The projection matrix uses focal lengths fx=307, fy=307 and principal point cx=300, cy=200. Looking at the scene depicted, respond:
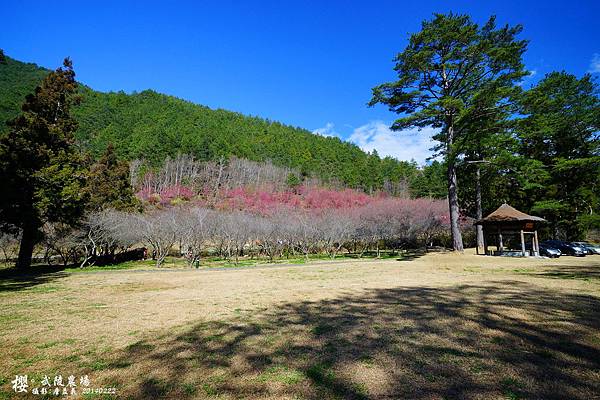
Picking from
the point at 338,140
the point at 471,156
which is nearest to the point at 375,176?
the point at 338,140

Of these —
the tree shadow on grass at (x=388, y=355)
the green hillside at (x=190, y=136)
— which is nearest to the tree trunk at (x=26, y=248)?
the tree shadow on grass at (x=388, y=355)

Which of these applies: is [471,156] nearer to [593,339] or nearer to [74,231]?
[593,339]

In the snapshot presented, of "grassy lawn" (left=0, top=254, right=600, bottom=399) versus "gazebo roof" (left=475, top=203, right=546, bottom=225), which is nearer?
"grassy lawn" (left=0, top=254, right=600, bottom=399)

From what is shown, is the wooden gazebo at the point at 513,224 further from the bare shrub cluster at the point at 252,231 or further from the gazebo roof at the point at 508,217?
Answer: the bare shrub cluster at the point at 252,231

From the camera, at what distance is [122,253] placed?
29000 mm

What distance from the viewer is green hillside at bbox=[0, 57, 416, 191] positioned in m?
67.1

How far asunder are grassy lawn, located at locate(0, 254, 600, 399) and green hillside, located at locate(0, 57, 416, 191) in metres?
60.7

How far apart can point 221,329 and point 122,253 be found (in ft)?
92.3

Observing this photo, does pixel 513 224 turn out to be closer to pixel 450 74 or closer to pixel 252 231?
pixel 450 74

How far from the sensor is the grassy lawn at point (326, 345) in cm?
333

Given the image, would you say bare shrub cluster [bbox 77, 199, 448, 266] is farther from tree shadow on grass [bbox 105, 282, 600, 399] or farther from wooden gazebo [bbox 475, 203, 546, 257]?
tree shadow on grass [bbox 105, 282, 600, 399]

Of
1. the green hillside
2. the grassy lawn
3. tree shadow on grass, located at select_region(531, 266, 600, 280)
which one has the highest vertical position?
the green hillside

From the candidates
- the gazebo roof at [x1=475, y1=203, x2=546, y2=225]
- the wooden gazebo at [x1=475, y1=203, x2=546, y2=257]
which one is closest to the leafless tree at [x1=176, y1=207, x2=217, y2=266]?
the gazebo roof at [x1=475, y1=203, x2=546, y2=225]

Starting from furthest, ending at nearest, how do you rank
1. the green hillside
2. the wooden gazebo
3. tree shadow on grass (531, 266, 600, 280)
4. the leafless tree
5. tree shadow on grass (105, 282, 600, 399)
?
the green hillside
the leafless tree
the wooden gazebo
tree shadow on grass (531, 266, 600, 280)
tree shadow on grass (105, 282, 600, 399)
